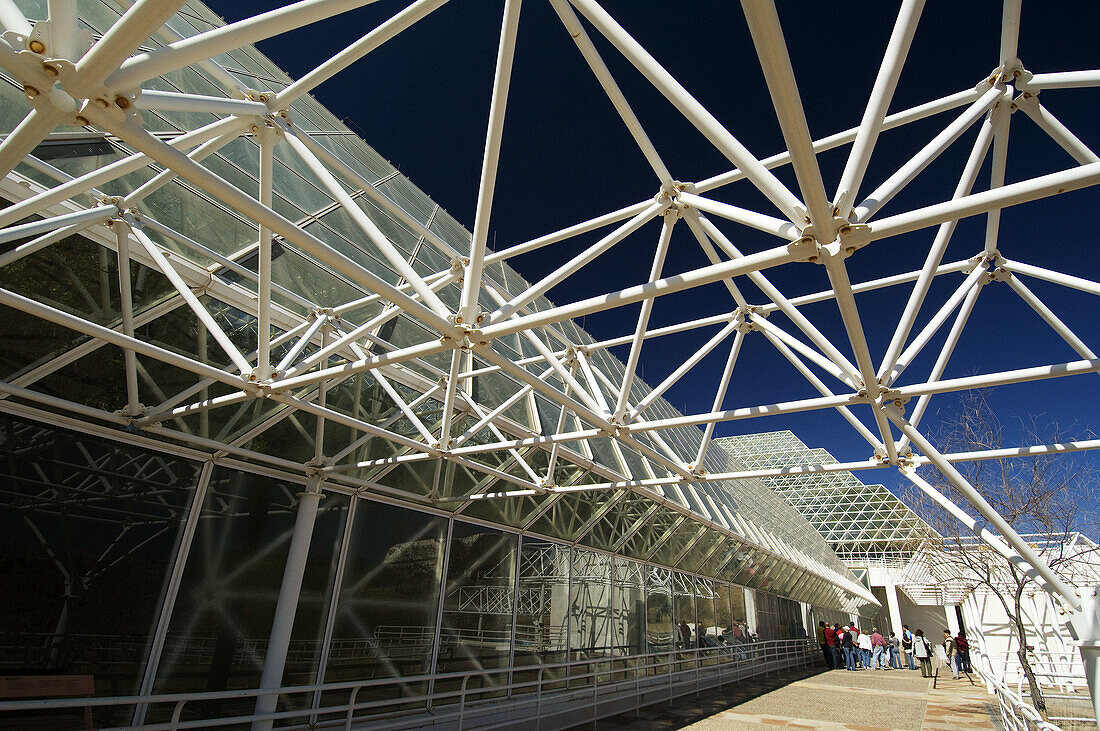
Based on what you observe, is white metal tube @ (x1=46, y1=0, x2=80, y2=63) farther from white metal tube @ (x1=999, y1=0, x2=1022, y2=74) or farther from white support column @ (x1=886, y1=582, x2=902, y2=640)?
white support column @ (x1=886, y1=582, x2=902, y2=640)

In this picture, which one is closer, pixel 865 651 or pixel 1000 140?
pixel 1000 140

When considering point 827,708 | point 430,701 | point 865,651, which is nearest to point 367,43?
point 430,701

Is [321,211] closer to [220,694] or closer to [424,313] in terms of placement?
[424,313]

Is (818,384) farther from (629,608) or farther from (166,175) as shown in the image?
(629,608)

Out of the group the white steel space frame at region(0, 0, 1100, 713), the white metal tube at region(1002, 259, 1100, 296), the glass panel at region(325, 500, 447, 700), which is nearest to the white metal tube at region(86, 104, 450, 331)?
the white steel space frame at region(0, 0, 1100, 713)

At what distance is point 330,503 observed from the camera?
10.2m

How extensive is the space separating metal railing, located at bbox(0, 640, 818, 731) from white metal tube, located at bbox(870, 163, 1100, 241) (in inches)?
241

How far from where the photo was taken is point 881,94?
324 cm

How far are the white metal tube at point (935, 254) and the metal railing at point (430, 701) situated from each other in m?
6.55

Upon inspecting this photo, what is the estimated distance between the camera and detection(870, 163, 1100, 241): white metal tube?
3.08m

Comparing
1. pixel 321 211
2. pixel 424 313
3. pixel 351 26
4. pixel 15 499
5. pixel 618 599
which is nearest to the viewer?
pixel 424 313

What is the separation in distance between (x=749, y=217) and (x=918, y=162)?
1.21m

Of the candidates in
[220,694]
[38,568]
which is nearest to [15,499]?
[38,568]

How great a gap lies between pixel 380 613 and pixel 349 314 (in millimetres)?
5550
